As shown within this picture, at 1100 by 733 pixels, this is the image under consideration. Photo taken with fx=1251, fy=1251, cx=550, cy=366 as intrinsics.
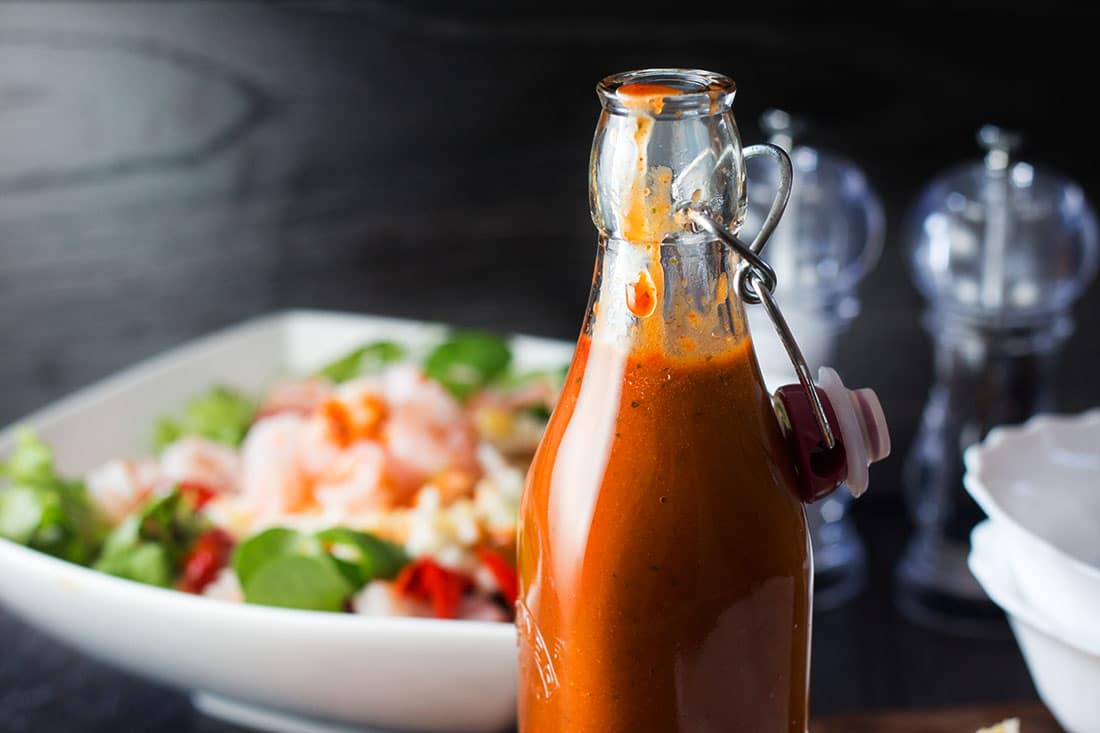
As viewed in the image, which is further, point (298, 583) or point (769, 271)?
point (298, 583)

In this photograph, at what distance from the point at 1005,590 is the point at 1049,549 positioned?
59 mm

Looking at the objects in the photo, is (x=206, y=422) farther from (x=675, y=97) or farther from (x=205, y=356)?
(x=675, y=97)

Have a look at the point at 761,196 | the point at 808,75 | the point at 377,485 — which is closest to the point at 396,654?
the point at 377,485

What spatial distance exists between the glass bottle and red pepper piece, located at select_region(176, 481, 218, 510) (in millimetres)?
607

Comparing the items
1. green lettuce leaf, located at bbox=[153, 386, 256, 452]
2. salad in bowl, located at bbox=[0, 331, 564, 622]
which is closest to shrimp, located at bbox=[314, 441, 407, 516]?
salad in bowl, located at bbox=[0, 331, 564, 622]

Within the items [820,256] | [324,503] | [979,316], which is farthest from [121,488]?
[979,316]

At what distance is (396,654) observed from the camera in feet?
2.78

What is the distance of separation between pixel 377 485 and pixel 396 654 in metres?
0.23

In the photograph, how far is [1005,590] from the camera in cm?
76

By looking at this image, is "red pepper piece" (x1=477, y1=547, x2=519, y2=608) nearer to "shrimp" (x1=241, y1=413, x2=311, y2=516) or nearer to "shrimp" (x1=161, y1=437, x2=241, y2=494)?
"shrimp" (x1=241, y1=413, x2=311, y2=516)

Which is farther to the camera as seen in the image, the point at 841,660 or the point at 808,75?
the point at 808,75

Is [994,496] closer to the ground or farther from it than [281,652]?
farther from it

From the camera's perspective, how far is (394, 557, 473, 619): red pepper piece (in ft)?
3.09

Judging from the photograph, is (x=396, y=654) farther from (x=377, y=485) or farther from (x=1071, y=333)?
(x=1071, y=333)
